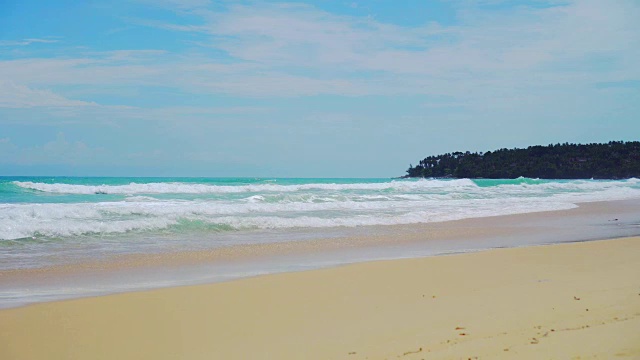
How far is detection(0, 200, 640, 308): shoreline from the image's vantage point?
25.3ft

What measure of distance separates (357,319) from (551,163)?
7945 cm

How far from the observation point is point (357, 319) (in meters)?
5.55

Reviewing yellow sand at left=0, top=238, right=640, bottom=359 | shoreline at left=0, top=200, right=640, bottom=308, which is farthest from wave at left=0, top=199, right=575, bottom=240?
yellow sand at left=0, top=238, right=640, bottom=359

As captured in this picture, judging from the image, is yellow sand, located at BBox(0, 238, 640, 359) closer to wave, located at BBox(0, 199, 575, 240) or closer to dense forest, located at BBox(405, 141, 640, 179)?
wave, located at BBox(0, 199, 575, 240)

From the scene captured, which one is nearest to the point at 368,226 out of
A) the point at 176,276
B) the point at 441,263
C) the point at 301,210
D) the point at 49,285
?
the point at 301,210

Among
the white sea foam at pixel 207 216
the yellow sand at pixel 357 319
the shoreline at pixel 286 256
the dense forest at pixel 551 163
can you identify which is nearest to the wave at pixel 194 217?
the white sea foam at pixel 207 216

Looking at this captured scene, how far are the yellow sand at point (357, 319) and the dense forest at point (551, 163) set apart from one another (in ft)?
242

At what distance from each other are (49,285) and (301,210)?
42.0 ft

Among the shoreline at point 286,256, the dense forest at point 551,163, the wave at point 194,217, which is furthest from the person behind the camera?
the dense forest at point 551,163

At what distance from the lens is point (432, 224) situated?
1684cm

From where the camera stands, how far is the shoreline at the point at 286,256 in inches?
304

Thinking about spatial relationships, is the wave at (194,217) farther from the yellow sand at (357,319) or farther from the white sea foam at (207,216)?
the yellow sand at (357,319)

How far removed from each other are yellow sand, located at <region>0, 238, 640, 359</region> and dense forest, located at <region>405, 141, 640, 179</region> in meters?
73.8

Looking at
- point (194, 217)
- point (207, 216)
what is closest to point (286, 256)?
point (194, 217)
